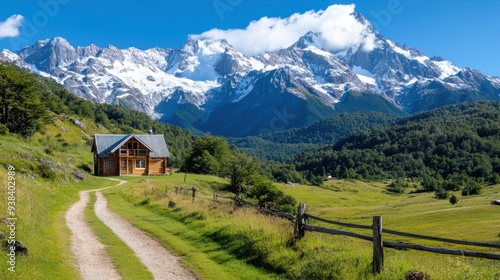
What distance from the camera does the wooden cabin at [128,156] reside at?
287 feet

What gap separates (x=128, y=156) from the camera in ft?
291

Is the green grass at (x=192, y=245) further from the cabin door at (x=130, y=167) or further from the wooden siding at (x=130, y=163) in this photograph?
the cabin door at (x=130, y=167)

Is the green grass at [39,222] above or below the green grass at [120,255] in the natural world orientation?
above

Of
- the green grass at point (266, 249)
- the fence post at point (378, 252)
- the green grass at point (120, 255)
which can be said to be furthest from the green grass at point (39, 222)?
the fence post at point (378, 252)

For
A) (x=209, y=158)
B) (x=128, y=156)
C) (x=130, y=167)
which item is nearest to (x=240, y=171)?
(x=209, y=158)

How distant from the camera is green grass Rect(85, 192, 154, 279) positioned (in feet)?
54.4

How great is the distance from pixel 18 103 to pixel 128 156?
919 inches

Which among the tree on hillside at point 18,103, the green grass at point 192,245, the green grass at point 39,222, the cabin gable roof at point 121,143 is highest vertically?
the tree on hillside at point 18,103

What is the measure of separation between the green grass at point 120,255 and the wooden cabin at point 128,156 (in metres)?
62.7

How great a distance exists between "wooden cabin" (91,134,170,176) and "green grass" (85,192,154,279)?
206 feet

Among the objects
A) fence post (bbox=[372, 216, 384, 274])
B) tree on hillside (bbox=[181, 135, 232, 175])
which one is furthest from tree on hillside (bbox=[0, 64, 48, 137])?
fence post (bbox=[372, 216, 384, 274])

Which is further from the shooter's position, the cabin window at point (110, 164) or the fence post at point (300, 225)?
the cabin window at point (110, 164)

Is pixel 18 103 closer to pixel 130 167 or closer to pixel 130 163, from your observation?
pixel 130 163

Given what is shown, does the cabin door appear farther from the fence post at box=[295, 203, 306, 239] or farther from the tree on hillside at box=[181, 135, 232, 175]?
the fence post at box=[295, 203, 306, 239]
